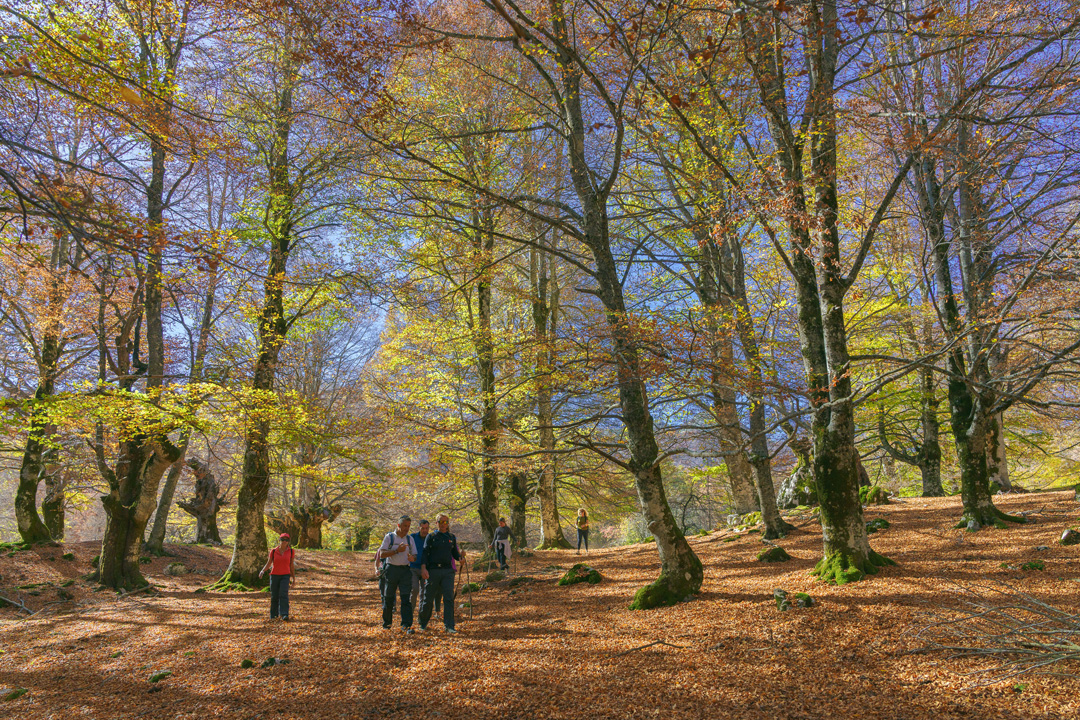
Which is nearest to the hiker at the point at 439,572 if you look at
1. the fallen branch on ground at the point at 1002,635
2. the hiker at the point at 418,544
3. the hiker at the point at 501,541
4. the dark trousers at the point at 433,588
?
the dark trousers at the point at 433,588

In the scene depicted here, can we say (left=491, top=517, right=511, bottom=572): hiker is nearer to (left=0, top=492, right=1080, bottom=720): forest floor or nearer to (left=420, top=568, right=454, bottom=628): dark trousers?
(left=0, top=492, right=1080, bottom=720): forest floor

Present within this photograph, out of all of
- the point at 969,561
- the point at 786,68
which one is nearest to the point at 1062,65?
the point at 786,68

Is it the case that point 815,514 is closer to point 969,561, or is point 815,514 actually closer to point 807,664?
point 969,561

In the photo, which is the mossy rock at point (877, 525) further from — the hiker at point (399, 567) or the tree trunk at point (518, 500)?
the tree trunk at point (518, 500)

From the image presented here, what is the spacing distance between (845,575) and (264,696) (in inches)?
Answer: 249

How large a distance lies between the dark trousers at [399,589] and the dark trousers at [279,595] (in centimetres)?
207

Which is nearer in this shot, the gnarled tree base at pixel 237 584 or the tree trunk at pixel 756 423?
the tree trunk at pixel 756 423

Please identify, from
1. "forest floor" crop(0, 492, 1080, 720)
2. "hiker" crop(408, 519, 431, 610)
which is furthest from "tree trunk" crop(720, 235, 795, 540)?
"hiker" crop(408, 519, 431, 610)

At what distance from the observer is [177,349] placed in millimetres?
14328

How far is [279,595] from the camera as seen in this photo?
832 centimetres

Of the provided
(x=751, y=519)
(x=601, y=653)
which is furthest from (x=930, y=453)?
(x=601, y=653)

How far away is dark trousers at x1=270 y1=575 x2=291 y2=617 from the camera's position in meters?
8.27

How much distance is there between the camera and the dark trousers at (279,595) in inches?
325

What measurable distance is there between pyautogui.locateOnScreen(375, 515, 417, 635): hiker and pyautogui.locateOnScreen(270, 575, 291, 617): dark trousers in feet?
6.84
